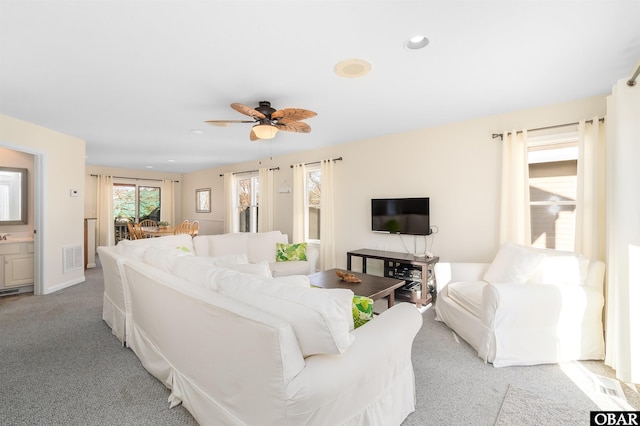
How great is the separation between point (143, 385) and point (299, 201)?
3.96 meters

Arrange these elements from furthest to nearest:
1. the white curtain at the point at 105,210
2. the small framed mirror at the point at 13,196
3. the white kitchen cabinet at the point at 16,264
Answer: the white curtain at the point at 105,210, the small framed mirror at the point at 13,196, the white kitchen cabinet at the point at 16,264

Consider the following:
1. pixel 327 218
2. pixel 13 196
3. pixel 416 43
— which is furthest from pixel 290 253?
pixel 13 196

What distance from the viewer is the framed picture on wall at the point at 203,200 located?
26.4ft

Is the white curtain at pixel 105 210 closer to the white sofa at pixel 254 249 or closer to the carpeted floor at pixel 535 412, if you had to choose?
the white sofa at pixel 254 249

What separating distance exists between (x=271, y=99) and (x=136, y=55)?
1221 mm

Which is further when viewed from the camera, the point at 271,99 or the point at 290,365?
the point at 271,99

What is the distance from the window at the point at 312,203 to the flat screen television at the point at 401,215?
1399 mm

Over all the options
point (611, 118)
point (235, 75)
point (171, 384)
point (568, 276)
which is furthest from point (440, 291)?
point (235, 75)

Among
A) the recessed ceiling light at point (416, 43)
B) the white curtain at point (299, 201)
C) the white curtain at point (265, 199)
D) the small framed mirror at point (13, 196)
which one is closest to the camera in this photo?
the recessed ceiling light at point (416, 43)

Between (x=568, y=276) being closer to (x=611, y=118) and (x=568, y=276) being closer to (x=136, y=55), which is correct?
(x=611, y=118)

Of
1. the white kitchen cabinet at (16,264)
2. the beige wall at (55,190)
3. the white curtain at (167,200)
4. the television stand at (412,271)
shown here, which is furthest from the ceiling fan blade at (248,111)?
the white curtain at (167,200)

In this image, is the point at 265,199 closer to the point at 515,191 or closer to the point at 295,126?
the point at 295,126

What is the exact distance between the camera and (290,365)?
1.15m

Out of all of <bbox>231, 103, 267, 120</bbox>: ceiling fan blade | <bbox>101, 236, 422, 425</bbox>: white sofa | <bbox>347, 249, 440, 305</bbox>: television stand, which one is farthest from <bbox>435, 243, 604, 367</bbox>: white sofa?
<bbox>231, 103, 267, 120</bbox>: ceiling fan blade
